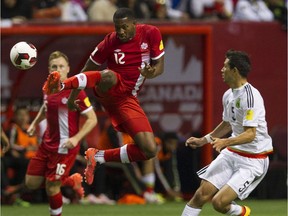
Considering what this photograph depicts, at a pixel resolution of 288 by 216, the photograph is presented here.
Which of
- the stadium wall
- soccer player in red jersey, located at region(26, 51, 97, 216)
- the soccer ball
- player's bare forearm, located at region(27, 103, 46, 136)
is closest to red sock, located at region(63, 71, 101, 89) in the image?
the soccer ball

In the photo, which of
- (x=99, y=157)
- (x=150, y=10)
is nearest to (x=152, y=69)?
(x=99, y=157)

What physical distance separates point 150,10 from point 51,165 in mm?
6875

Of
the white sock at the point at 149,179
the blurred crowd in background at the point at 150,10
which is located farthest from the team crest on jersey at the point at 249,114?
the blurred crowd in background at the point at 150,10

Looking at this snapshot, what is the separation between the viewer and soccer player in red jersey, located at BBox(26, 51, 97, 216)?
43.5 ft

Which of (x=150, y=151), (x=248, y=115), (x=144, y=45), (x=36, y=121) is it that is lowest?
(x=36, y=121)

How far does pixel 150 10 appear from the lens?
19719 millimetres

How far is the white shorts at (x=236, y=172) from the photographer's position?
1162 cm

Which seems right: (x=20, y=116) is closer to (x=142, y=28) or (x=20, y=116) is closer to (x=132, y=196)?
(x=132, y=196)

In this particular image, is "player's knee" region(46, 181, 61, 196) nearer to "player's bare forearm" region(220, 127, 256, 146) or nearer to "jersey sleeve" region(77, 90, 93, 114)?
"jersey sleeve" region(77, 90, 93, 114)

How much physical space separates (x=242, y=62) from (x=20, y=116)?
7050 millimetres

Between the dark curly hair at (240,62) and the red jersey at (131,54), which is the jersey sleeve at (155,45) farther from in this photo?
the dark curly hair at (240,62)

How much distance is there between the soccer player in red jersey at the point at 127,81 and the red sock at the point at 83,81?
432 millimetres

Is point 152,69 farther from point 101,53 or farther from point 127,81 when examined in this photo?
point 101,53

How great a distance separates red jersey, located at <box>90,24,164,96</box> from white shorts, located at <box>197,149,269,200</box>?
139 centimetres
